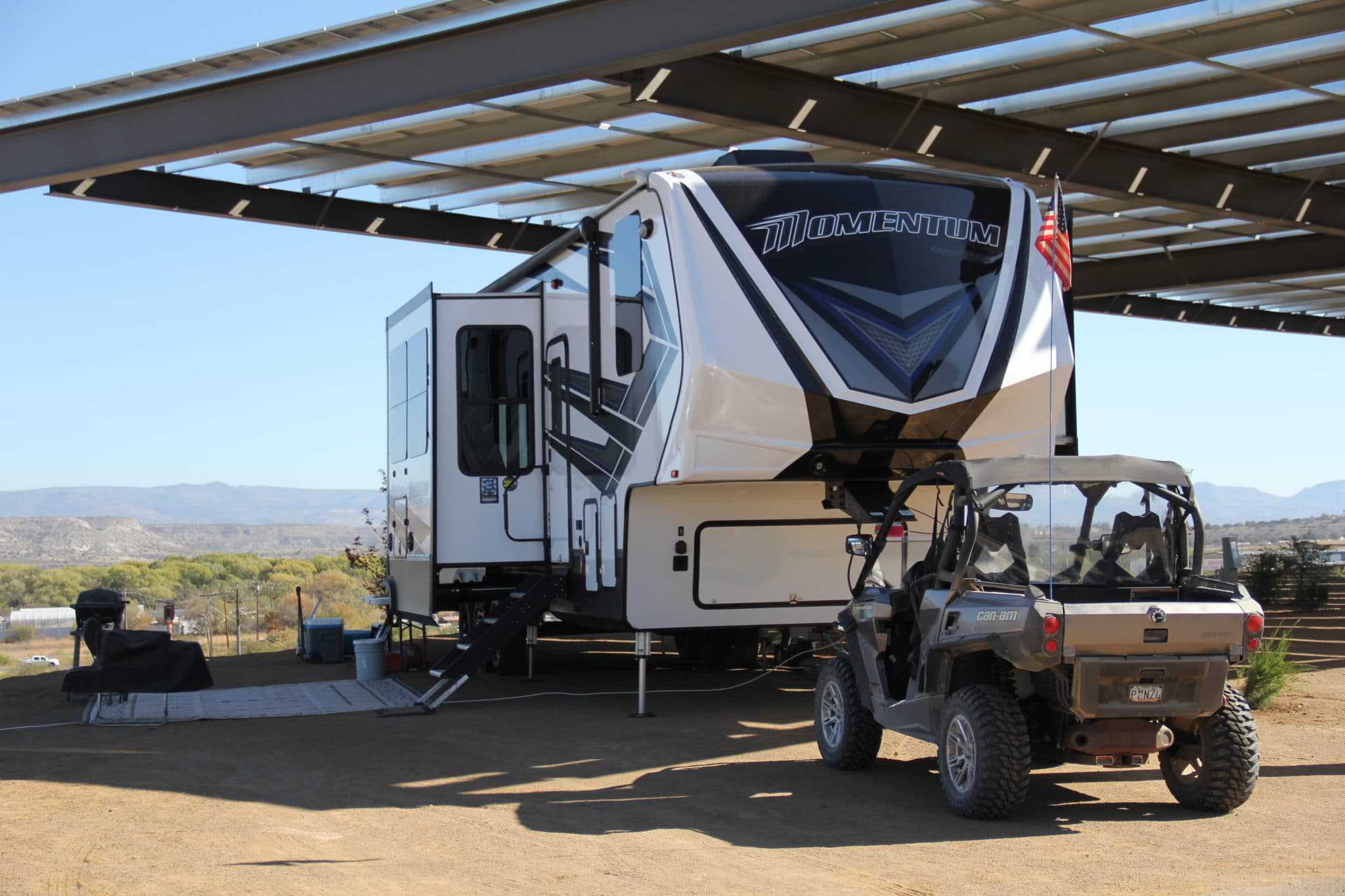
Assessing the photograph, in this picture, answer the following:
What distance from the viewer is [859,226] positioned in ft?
33.0

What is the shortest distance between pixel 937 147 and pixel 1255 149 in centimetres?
390

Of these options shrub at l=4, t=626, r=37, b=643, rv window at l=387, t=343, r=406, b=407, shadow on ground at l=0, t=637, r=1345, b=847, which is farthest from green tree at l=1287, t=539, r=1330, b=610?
shrub at l=4, t=626, r=37, b=643

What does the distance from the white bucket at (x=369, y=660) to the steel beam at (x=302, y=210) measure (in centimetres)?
564

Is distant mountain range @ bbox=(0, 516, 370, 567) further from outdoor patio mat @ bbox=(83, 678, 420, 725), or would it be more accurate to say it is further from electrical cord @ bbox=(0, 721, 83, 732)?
electrical cord @ bbox=(0, 721, 83, 732)

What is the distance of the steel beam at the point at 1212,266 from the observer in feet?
64.1

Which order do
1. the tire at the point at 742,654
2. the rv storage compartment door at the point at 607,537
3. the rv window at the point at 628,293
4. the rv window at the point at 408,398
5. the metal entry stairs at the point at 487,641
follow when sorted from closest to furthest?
the rv window at the point at 628,293 → the rv storage compartment door at the point at 607,537 → the metal entry stairs at the point at 487,641 → the rv window at the point at 408,398 → the tire at the point at 742,654

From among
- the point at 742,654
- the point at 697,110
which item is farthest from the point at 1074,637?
the point at 742,654

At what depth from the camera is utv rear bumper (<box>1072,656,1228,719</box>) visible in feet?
22.5

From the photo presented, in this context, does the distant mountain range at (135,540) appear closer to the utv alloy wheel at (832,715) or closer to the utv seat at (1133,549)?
the utv alloy wheel at (832,715)

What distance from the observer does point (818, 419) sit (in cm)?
955

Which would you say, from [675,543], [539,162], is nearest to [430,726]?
[675,543]

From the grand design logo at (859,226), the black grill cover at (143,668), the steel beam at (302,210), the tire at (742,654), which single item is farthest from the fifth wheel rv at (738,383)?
the steel beam at (302,210)

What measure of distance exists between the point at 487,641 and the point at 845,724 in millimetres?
3974

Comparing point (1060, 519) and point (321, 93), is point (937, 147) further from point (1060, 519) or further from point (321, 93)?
point (1060, 519)
